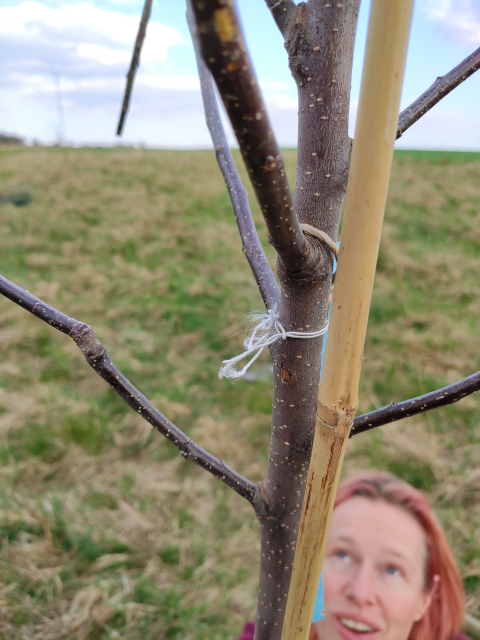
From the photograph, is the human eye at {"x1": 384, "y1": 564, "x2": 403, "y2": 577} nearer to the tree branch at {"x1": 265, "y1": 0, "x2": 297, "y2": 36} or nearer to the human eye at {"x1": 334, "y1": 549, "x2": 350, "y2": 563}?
the human eye at {"x1": 334, "y1": 549, "x2": 350, "y2": 563}

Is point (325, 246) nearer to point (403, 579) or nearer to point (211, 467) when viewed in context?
point (211, 467)

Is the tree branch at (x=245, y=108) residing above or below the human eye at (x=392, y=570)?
above

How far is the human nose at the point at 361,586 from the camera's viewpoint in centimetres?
79

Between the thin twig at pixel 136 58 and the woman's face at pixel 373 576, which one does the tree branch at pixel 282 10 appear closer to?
the thin twig at pixel 136 58

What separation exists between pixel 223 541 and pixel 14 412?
1.17 m

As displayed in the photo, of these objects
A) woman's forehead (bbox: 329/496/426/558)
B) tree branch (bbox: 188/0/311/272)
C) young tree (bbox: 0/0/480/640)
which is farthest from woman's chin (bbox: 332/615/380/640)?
tree branch (bbox: 188/0/311/272)

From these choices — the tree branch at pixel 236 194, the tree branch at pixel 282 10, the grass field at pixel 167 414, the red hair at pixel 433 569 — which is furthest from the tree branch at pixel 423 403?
the grass field at pixel 167 414

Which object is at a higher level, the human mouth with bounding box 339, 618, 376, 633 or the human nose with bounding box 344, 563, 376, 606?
the human nose with bounding box 344, 563, 376, 606

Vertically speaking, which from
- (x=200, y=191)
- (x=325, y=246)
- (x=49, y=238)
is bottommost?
(x=325, y=246)

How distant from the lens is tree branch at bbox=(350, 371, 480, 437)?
1.29 ft

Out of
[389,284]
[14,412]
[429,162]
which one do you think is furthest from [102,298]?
[429,162]

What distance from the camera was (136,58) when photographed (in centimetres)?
56

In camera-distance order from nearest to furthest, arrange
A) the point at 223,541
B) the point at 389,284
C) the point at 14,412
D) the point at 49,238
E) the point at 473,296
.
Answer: the point at 223,541
the point at 14,412
the point at 473,296
the point at 389,284
the point at 49,238

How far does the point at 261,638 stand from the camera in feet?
1.74
